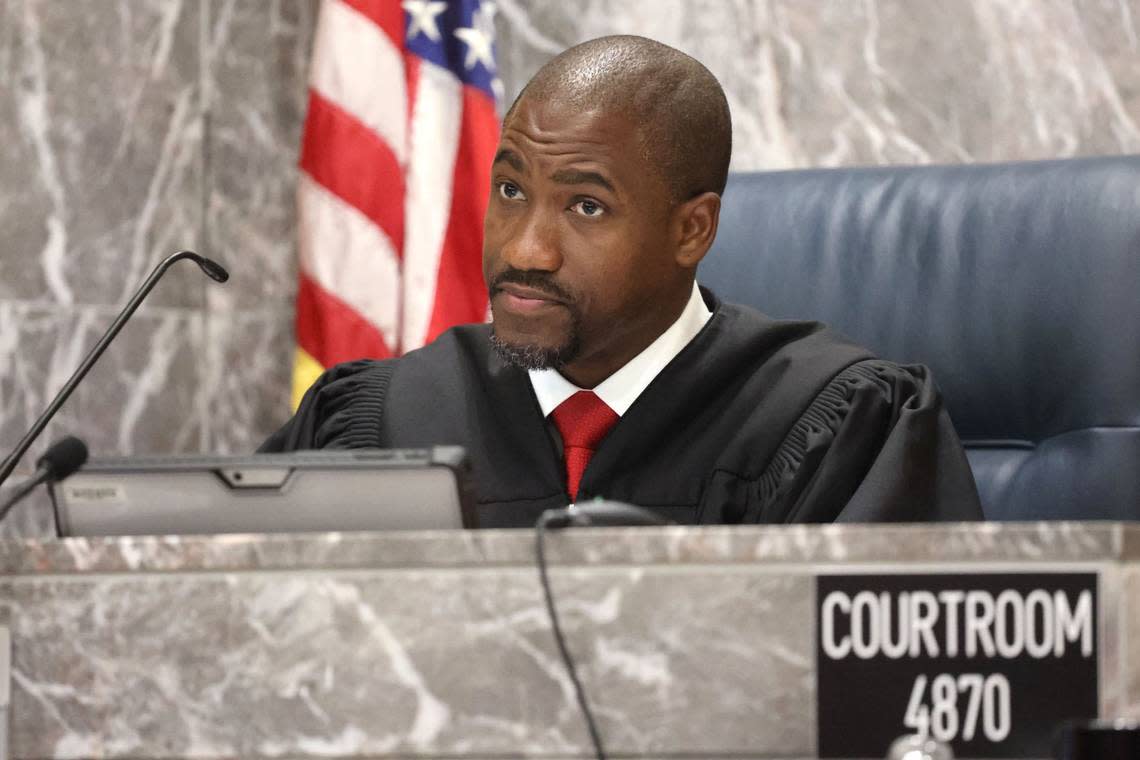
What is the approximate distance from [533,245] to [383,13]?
48.8 inches

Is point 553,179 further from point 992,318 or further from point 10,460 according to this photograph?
point 10,460

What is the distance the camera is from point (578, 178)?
1924 millimetres

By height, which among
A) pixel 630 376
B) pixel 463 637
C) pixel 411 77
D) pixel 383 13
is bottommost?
pixel 630 376

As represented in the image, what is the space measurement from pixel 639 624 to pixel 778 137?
2180 millimetres

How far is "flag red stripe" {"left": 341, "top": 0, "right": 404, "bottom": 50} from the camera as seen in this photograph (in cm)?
297

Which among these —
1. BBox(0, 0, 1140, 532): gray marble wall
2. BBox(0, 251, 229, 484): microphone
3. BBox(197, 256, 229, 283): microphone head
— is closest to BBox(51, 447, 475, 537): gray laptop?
BBox(0, 251, 229, 484): microphone

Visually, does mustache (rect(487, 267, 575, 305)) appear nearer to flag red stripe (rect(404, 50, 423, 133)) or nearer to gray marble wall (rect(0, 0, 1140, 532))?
gray marble wall (rect(0, 0, 1140, 532))

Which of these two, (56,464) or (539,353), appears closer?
(56,464)

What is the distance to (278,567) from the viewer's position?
37.6 inches

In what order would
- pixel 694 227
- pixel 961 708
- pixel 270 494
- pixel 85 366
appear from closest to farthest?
1. pixel 961 708
2. pixel 270 494
3. pixel 85 366
4. pixel 694 227

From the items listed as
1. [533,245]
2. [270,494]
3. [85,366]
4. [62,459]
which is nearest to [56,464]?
[62,459]

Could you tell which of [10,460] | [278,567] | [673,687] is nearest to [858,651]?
[673,687]

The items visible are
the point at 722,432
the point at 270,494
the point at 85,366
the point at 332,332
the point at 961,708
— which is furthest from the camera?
the point at 332,332

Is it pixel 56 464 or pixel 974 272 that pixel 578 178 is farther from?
pixel 56 464
